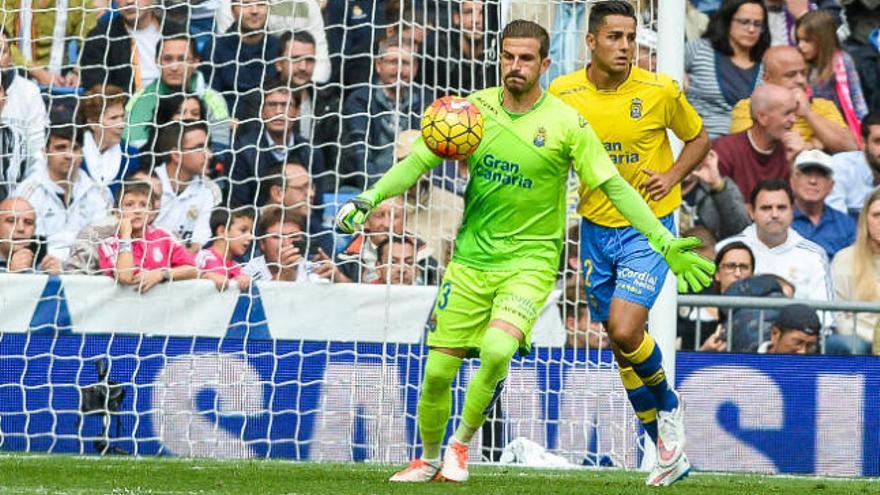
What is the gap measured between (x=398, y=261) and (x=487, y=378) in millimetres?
3318

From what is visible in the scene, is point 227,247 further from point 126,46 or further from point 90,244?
point 126,46

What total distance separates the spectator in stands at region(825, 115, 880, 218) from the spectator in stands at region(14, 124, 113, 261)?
564 centimetres

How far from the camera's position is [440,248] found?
1041 cm

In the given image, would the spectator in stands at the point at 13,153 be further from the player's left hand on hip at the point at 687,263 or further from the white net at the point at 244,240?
the player's left hand on hip at the point at 687,263

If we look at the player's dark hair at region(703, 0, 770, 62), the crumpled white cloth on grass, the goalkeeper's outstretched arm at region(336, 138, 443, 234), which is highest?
the player's dark hair at region(703, 0, 770, 62)

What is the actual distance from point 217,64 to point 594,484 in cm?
475

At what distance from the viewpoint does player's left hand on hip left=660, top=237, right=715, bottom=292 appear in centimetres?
672

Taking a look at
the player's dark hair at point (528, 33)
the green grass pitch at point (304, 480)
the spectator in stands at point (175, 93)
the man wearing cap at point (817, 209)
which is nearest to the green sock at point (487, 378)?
the green grass pitch at point (304, 480)

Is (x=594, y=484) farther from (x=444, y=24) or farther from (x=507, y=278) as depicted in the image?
(x=444, y=24)

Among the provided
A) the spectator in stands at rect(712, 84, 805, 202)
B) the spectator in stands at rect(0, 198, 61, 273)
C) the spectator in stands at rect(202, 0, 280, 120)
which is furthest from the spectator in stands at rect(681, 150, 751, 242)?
the spectator in stands at rect(0, 198, 61, 273)

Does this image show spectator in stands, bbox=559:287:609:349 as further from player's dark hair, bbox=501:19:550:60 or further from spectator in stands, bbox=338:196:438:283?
player's dark hair, bbox=501:19:550:60

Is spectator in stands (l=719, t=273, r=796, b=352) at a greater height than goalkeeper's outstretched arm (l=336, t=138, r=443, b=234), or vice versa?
goalkeeper's outstretched arm (l=336, t=138, r=443, b=234)

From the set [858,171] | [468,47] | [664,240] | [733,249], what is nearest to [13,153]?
[468,47]

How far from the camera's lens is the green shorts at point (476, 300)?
23.4 feet
